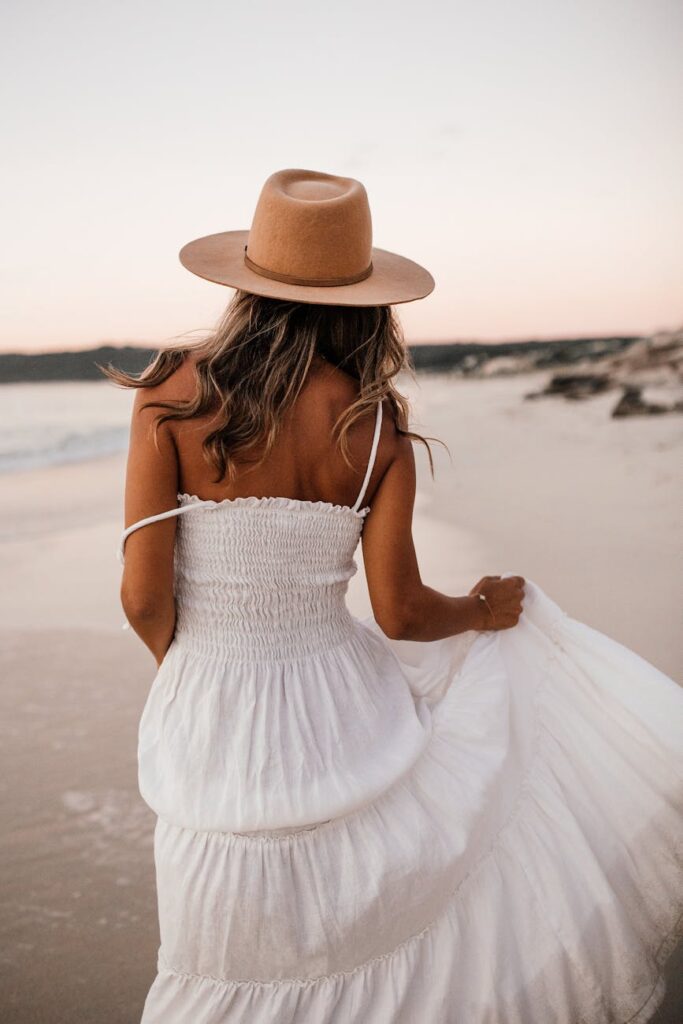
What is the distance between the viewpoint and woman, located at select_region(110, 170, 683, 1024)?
4.57 feet

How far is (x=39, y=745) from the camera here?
3068 millimetres

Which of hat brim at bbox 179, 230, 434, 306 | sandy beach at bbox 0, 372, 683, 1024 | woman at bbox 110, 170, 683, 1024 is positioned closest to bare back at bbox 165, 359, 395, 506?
woman at bbox 110, 170, 683, 1024

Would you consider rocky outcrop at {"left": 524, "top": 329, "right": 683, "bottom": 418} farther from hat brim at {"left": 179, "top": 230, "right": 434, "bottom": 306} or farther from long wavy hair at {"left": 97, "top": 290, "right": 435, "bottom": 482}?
long wavy hair at {"left": 97, "top": 290, "right": 435, "bottom": 482}

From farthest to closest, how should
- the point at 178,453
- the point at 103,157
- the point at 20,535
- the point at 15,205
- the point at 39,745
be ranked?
1. the point at 15,205
2. the point at 103,157
3. the point at 20,535
4. the point at 39,745
5. the point at 178,453

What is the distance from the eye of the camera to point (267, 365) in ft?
4.51

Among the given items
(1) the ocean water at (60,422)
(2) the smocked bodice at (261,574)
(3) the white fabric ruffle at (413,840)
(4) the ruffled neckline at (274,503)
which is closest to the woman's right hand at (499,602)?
(3) the white fabric ruffle at (413,840)

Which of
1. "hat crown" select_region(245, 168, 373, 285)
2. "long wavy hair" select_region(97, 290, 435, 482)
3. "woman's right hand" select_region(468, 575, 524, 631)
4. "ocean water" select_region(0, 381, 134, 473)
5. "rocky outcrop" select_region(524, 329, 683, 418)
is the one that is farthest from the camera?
"ocean water" select_region(0, 381, 134, 473)

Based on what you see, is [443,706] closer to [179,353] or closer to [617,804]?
[617,804]

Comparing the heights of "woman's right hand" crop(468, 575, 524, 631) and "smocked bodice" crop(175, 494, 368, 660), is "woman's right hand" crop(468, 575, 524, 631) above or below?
below

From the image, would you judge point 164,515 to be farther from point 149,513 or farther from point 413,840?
point 413,840

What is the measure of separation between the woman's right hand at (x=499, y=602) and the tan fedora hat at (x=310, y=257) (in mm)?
597

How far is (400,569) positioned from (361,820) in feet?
1.37

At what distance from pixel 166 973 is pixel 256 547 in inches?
28.9

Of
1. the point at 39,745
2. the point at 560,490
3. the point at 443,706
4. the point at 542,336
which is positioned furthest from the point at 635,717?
the point at 542,336
